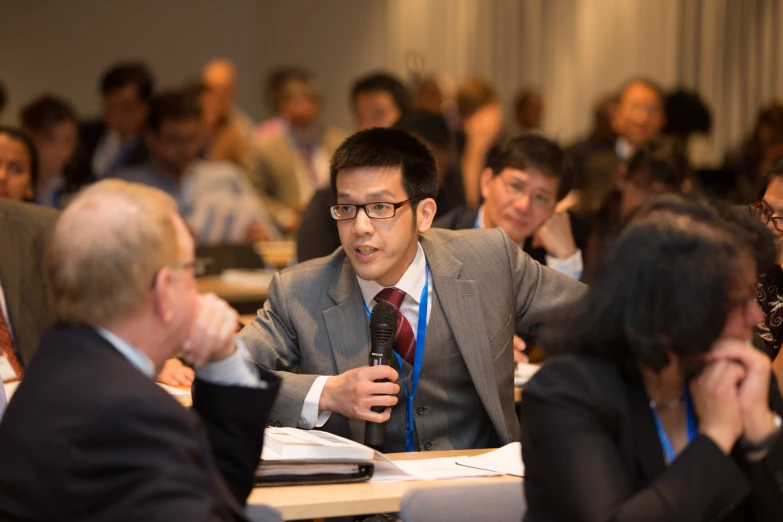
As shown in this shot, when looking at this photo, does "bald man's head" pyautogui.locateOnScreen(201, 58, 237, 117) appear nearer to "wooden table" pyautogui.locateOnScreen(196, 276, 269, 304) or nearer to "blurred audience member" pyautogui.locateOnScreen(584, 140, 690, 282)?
"wooden table" pyautogui.locateOnScreen(196, 276, 269, 304)

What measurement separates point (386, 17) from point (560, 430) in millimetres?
9416

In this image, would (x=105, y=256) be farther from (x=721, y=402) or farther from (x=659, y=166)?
(x=659, y=166)

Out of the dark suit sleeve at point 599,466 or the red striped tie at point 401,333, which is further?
the red striped tie at point 401,333

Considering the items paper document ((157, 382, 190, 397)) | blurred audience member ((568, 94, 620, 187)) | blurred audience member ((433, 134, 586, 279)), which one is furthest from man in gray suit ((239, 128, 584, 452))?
blurred audience member ((568, 94, 620, 187))

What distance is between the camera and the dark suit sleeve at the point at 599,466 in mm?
1738

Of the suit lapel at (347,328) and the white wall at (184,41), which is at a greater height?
the white wall at (184,41)

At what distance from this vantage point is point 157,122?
Result: 23.0 feet

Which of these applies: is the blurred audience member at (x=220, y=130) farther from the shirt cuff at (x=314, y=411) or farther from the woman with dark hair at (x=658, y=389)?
the woman with dark hair at (x=658, y=389)

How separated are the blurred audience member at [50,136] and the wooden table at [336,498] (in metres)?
4.87

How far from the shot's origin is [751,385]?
1833 millimetres

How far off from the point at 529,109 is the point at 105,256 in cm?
842

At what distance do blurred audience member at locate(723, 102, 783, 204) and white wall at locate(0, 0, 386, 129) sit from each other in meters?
4.16

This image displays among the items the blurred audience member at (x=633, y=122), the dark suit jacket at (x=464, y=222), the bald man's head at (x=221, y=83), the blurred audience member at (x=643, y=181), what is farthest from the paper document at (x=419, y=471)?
the bald man's head at (x=221, y=83)

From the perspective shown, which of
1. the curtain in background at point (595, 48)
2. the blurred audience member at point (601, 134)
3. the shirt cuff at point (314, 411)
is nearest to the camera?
the shirt cuff at point (314, 411)
